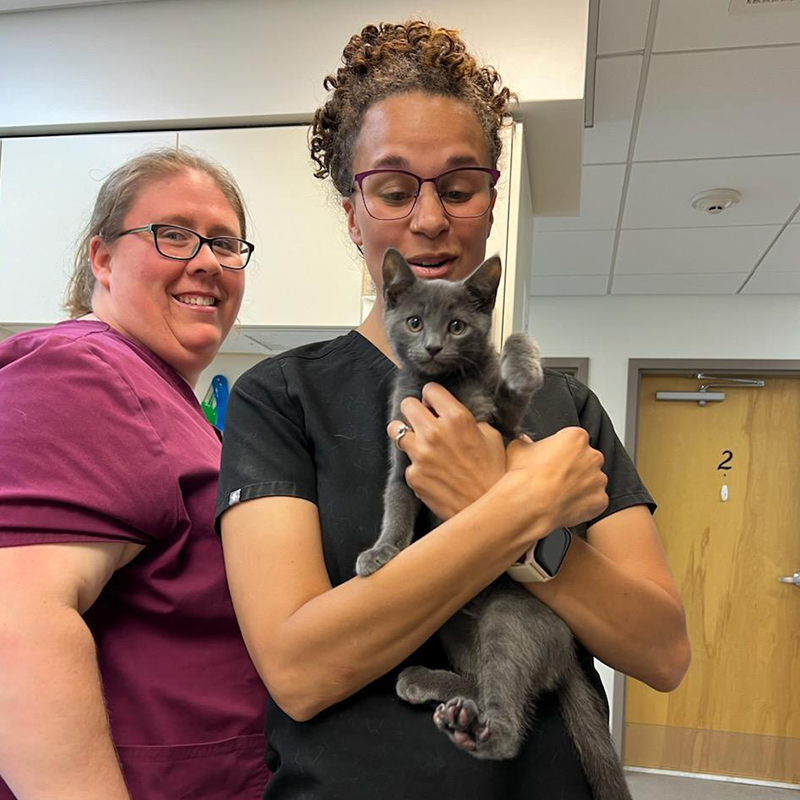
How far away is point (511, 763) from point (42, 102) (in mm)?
2429

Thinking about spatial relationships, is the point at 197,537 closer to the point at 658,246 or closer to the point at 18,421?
the point at 18,421

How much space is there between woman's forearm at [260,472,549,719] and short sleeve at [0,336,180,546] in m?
0.26

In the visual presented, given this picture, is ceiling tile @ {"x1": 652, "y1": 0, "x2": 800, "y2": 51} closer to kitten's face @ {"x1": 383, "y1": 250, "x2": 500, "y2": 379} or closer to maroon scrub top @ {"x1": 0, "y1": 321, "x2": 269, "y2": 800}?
kitten's face @ {"x1": 383, "y1": 250, "x2": 500, "y2": 379}

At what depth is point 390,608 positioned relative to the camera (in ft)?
2.38

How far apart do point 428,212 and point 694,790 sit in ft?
14.5

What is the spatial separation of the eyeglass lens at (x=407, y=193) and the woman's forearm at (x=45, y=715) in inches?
24.0

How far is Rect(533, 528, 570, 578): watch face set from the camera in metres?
0.80

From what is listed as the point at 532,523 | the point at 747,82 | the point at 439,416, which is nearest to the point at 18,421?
the point at 439,416

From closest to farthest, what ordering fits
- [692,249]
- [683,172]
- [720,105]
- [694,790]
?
1. [720,105]
2. [683,172]
3. [692,249]
4. [694,790]

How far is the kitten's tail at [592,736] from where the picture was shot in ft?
2.75

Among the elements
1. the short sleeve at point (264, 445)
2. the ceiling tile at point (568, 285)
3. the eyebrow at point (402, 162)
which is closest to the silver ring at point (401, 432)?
the short sleeve at point (264, 445)

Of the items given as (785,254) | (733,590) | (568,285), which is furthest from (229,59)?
(733,590)

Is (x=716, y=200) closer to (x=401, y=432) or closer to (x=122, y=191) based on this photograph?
(x=122, y=191)

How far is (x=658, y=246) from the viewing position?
3.88m
